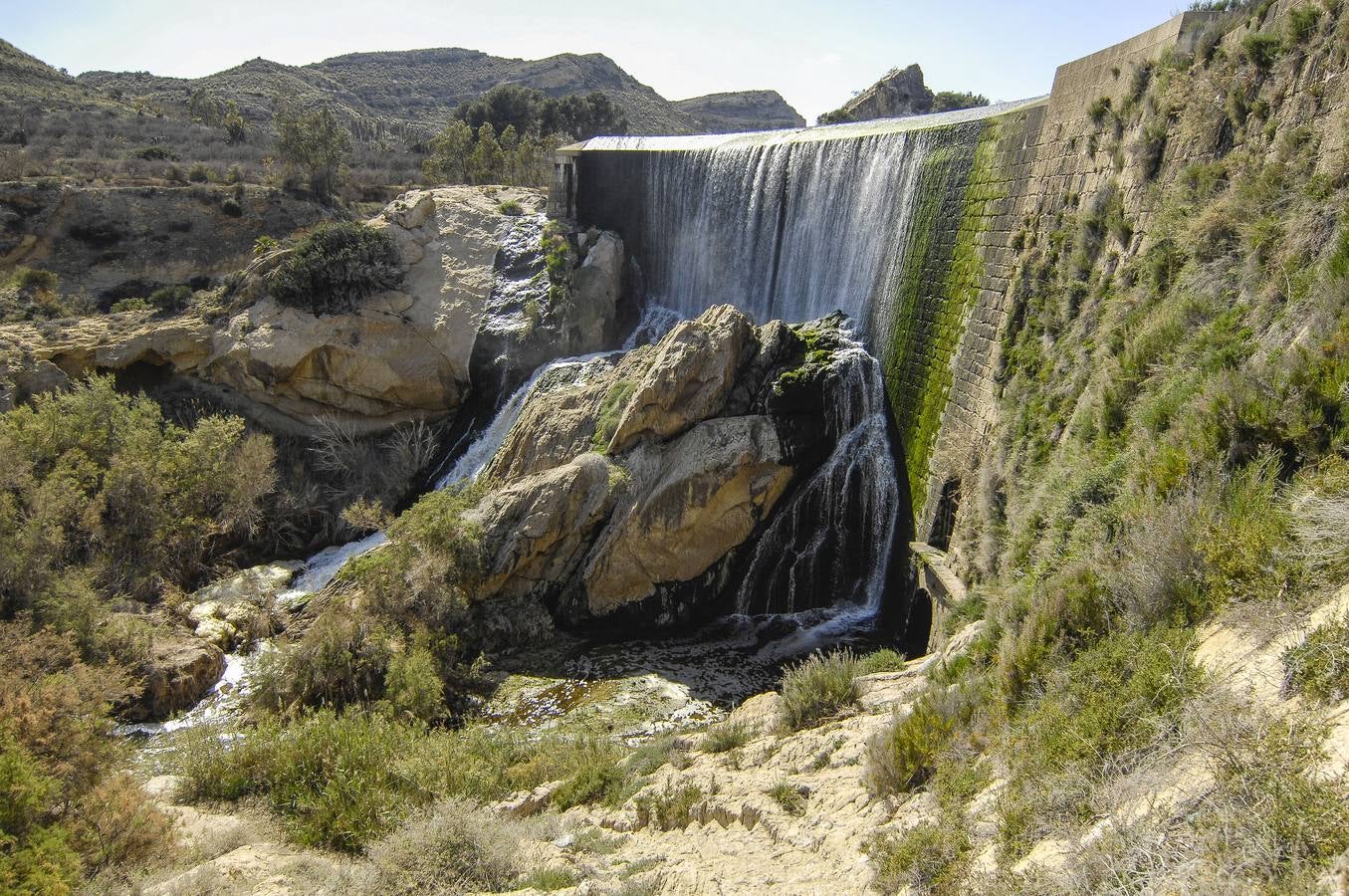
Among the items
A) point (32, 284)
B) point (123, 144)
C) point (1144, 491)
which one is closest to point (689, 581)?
point (1144, 491)

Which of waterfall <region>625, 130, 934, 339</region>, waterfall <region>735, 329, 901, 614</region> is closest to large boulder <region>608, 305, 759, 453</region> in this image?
waterfall <region>735, 329, 901, 614</region>

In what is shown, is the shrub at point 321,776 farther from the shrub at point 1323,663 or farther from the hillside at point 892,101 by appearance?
the hillside at point 892,101

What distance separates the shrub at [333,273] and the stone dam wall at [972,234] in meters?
14.4

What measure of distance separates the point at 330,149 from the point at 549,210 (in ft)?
42.6

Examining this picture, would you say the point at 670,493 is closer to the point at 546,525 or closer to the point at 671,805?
the point at 546,525

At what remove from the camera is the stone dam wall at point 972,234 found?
33.1ft

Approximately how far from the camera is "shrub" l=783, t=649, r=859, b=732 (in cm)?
741

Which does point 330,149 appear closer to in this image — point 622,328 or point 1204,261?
point 622,328

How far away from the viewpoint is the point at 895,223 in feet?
47.7

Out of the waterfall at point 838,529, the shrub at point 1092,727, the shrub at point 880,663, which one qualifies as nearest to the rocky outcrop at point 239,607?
the waterfall at point 838,529

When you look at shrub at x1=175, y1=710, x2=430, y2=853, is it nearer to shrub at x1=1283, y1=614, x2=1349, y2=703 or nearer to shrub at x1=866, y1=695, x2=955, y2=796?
shrub at x1=866, y1=695, x2=955, y2=796

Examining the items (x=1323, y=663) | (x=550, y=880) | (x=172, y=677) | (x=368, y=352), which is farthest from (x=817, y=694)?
(x=368, y=352)

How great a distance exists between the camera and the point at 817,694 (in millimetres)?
7574

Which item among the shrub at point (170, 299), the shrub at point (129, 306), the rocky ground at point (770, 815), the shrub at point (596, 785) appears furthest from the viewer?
the shrub at point (129, 306)
